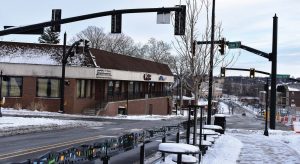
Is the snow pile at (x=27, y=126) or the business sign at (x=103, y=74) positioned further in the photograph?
the business sign at (x=103, y=74)

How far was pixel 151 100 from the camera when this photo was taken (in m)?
69.6

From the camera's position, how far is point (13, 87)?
45.8 m

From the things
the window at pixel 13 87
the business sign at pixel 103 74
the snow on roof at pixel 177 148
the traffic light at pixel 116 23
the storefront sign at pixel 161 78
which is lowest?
the snow on roof at pixel 177 148

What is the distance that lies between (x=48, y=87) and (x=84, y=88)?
444 cm

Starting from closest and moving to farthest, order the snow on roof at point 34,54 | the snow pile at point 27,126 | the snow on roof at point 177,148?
the snow on roof at point 177,148 → the snow pile at point 27,126 → the snow on roof at point 34,54

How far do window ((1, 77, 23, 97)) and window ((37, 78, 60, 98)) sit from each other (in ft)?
6.11

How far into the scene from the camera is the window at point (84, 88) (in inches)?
1891

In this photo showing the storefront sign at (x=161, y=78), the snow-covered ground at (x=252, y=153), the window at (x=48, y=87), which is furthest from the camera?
the storefront sign at (x=161, y=78)

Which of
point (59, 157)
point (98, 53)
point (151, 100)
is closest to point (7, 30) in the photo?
point (59, 157)

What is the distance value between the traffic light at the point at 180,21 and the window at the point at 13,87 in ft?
105

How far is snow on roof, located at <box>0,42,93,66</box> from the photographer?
4581 cm

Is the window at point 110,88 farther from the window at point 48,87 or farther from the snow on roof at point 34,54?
the window at point 48,87

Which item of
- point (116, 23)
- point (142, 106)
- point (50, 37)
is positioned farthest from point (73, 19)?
point (50, 37)

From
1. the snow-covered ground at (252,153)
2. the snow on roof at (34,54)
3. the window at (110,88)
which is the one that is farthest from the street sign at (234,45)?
the window at (110,88)
